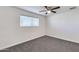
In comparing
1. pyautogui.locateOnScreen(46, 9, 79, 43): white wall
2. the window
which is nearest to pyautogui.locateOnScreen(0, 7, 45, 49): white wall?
the window

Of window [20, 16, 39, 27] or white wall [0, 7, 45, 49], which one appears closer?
white wall [0, 7, 45, 49]

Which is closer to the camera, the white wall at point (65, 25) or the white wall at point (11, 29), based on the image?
the white wall at point (11, 29)

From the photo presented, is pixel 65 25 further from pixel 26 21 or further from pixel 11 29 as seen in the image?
pixel 11 29

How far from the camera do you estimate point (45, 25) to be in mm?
7445

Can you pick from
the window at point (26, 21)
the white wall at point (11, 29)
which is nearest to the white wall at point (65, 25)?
the window at point (26, 21)

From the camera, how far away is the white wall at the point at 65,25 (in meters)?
4.46

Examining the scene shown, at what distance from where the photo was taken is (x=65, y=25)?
5262mm

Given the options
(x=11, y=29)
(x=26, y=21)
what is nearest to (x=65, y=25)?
(x=26, y=21)

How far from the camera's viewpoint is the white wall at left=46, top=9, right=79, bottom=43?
4.46m

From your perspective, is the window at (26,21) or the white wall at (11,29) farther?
the window at (26,21)

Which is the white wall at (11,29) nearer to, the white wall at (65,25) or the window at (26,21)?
the window at (26,21)

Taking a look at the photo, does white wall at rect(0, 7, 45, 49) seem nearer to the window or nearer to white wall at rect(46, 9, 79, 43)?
the window
